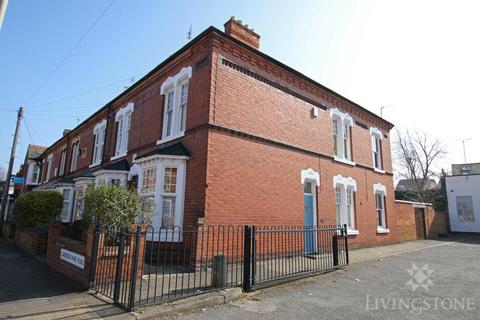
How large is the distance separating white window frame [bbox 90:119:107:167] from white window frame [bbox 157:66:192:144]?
23.5ft

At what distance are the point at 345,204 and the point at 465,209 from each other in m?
20.8

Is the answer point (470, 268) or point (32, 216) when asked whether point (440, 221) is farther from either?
point (32, 216)

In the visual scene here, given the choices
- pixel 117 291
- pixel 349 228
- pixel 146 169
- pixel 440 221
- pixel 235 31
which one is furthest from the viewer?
pixel 440 221

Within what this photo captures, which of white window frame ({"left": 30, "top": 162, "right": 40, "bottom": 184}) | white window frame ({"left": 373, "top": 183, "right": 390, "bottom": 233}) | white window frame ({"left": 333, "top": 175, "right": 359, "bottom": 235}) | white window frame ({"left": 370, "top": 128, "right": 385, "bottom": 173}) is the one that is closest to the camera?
white window frame ({"left": 333, "top": 175, "right": 359, "bottom": 235})

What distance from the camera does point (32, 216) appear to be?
12758 millimetres

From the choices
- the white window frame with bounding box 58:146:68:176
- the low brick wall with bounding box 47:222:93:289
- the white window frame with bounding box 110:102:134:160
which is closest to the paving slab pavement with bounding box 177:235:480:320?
the low brick wall with bounding box 47:222:93:289

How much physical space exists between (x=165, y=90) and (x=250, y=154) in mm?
4483

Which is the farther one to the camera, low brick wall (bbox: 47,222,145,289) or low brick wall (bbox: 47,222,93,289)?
low brick wall (bbox: 47,222,93,289)

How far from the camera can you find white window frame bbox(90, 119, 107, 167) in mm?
17094

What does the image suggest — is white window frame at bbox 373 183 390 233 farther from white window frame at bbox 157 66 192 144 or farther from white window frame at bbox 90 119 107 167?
white window frame at bbox 90 119 107 167

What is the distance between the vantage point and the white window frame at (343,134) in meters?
14.5

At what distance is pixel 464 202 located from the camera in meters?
27.6

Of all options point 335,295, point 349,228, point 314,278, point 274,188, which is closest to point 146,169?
point 274,188

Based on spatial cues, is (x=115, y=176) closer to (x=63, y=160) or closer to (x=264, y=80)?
(x=264, y=80)
